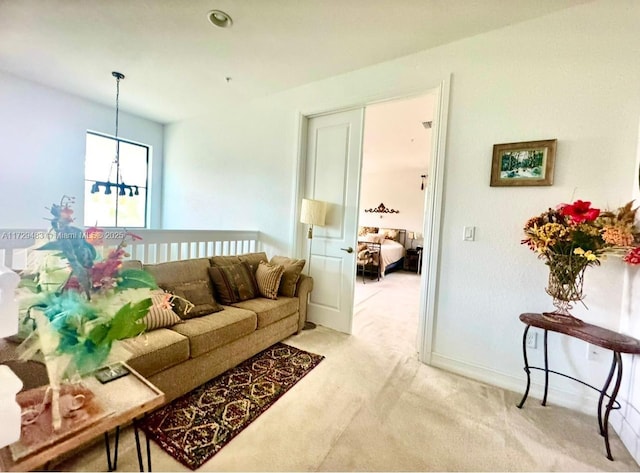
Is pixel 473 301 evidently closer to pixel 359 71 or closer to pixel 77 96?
pixel 359 71

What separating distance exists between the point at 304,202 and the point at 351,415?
2135 millimetres

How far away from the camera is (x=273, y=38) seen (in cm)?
250

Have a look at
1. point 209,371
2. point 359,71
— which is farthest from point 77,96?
point 209,371

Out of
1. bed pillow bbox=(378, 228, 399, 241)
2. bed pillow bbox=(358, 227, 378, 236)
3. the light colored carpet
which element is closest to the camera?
the light colored carpet

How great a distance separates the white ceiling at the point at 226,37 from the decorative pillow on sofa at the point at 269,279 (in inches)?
84.3

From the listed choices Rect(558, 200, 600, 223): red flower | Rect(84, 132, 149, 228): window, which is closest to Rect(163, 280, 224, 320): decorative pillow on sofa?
Rect(558, 200, 600, 223): red flower

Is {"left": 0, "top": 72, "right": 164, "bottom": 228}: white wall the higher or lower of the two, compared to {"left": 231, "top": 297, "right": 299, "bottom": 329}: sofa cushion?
higher

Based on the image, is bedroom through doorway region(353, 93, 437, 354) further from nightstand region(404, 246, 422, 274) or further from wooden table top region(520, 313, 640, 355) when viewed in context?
wooden table top region(520, 313, 640, 355)

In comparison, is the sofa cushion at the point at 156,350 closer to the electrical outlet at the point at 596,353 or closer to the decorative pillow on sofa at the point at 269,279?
the decorative pillow on sofa at the point at 269,279

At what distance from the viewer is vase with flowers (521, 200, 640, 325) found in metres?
1.65

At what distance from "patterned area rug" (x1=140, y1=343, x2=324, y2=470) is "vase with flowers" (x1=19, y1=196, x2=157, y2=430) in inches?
29.7

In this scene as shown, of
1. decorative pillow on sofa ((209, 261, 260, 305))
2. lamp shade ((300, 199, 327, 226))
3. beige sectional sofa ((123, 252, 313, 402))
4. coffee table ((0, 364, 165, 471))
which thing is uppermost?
lamp shade ((300, 199, 327, 226))

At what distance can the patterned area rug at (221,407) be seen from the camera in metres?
1.51

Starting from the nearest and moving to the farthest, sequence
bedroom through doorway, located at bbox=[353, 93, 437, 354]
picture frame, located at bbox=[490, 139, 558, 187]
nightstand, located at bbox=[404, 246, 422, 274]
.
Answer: picture frame, located at bbox=[490, 139, 558, 187] → bedroom through doorway, located at bbox=[353, 93, 437, 354] → nightstand, located at bbox=[404, 246, 422, 274]
